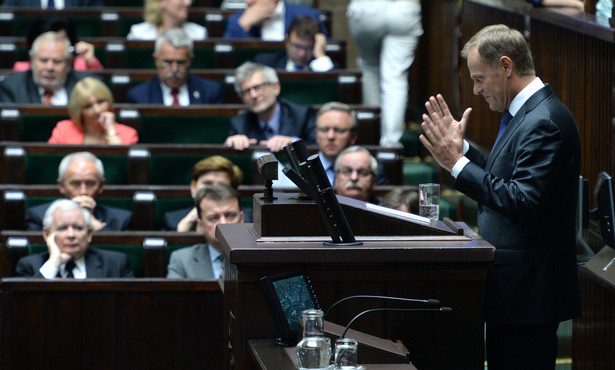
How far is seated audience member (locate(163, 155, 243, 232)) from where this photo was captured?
308 centimetres

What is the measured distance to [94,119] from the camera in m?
3.57

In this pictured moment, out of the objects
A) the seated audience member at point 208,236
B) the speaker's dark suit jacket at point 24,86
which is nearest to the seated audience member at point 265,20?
the speaker's dark suit jacket at point 24,86

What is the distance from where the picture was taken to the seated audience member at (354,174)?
2.90 meters

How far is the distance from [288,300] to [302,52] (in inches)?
101

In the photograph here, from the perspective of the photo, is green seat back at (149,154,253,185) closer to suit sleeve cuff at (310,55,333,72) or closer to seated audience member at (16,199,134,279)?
seated audience member at (16,199,134,279)

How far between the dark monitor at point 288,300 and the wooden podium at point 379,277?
0.10ft

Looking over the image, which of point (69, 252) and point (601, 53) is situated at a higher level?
point (601, 53)

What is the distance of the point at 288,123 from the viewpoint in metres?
3.55

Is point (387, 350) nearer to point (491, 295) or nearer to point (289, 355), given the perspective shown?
point (289, 355)

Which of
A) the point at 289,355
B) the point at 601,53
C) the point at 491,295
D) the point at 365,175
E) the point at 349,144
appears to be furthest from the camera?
the point at 349,144

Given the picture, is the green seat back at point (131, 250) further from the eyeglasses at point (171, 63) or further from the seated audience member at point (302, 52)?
the seated audience member at point (302, 52)

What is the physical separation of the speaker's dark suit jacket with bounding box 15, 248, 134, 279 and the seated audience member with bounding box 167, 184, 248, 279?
12 cm

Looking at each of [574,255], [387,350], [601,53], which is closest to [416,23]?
[601,53]

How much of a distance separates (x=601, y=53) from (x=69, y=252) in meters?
1.34
